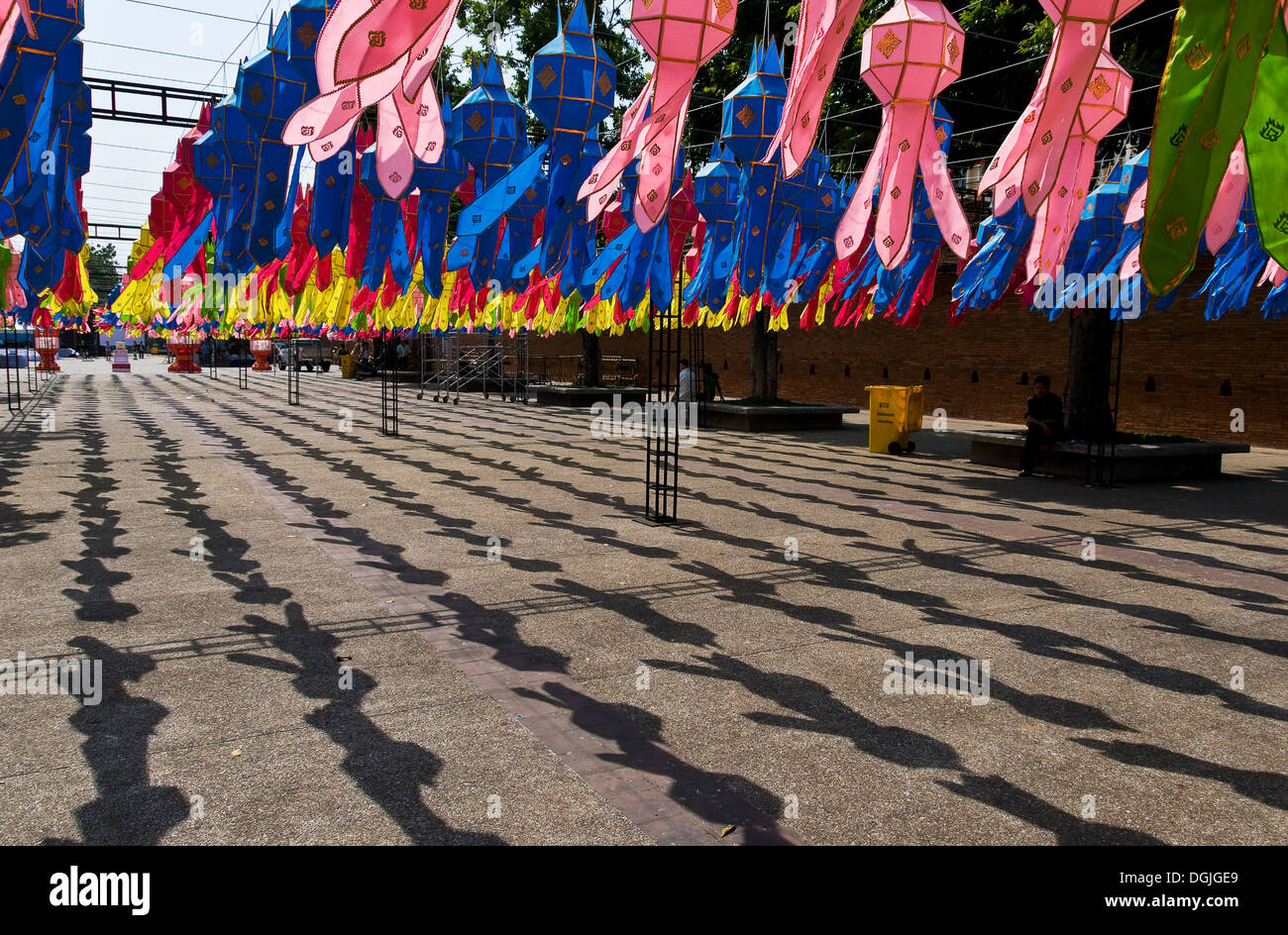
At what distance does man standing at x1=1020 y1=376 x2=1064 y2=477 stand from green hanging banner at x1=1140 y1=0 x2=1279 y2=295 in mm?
8671

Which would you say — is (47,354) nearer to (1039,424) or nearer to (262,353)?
(262,353)

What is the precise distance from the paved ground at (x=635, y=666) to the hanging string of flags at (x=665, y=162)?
8.13 feet

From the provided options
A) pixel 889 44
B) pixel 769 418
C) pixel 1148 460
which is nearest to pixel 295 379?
pixel 769 418

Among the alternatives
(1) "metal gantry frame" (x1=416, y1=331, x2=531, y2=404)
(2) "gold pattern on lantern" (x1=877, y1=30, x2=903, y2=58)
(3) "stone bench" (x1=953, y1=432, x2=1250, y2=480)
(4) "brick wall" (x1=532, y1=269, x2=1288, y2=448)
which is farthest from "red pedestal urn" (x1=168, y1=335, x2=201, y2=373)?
(2) "gold pattern on lantern" (x1=877, y1=30, x2=903, y2=58)

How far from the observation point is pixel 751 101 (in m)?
9.38

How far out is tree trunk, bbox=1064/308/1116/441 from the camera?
1363 centimetres

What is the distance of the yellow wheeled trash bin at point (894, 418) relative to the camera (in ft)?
52.6

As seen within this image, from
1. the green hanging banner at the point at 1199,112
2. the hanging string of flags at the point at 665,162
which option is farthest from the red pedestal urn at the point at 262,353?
the green hanging banner at the point at 1199,112

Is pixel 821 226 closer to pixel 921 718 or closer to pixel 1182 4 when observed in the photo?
pixel 1182 4

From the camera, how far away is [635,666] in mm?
5273

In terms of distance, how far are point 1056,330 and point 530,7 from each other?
17395mm

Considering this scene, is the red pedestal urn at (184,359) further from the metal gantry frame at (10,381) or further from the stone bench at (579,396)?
the stone bench at (579,396)

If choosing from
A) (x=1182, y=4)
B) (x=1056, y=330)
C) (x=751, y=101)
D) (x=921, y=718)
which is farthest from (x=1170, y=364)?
(x=921, y=718)

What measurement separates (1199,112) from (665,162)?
341cm
